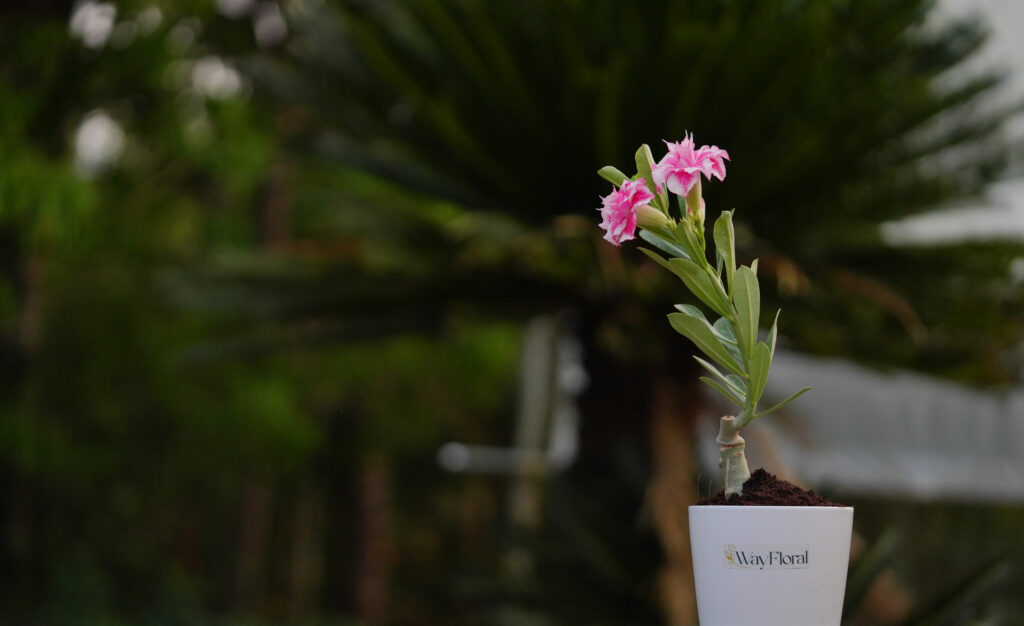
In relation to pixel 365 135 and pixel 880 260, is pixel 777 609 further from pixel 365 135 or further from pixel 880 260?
pixel 365 135

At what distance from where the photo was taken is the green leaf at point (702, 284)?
945 mm

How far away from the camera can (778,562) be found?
91cm

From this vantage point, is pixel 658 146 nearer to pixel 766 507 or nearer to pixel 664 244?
pixel 664 244

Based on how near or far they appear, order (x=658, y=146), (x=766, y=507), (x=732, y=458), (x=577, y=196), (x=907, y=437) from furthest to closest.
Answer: (x=907, y=437) < (x=577, y=196) < (x=658, y=146) < (x=732, y=458) < (x=766, y=507)

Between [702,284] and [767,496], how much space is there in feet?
0.60

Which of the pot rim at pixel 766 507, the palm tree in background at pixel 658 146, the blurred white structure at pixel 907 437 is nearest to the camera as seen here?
the pot rim at pixel 766 507

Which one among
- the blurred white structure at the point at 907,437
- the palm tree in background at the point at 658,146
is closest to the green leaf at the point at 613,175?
the palm tree in background at the point at 658,146

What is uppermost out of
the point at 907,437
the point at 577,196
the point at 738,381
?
the point at 577,196

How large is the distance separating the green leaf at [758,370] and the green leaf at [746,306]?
1 cm

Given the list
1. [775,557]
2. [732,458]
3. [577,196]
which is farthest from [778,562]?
[577,196]

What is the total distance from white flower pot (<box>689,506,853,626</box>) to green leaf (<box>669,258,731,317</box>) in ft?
0.55

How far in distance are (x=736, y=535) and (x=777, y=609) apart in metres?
0.06

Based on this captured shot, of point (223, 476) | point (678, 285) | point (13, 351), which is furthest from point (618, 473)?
point (223, 476)

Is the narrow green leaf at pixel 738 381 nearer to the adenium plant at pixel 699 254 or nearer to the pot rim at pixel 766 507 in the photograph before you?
the adenium plant at pixel 699 254
